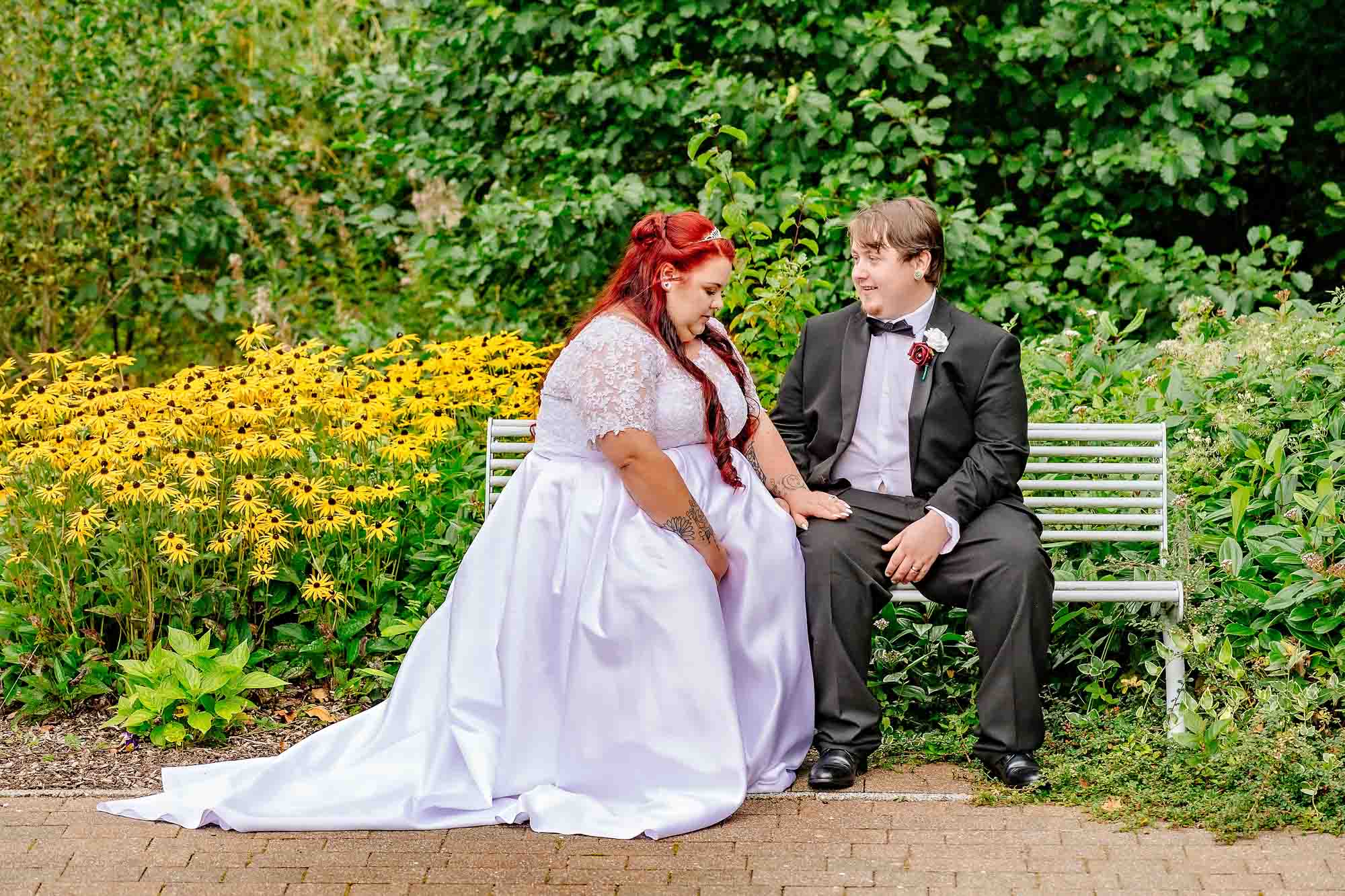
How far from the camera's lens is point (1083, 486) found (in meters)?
4.60

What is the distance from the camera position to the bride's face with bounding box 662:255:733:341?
13.4 ft

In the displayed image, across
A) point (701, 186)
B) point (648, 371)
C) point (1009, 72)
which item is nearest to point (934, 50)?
point (1009, 72)

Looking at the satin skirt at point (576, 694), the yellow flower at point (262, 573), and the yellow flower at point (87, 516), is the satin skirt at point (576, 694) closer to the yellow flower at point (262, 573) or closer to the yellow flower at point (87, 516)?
the yellow flower at point (262, 573)

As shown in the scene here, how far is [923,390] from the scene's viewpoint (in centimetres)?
432

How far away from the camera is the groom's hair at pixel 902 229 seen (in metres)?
4.29

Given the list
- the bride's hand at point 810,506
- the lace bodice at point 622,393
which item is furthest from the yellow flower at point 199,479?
the bride's hand at point 810,506

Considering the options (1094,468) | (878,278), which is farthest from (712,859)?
(1094,468)

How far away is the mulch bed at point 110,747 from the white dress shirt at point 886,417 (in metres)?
1.69

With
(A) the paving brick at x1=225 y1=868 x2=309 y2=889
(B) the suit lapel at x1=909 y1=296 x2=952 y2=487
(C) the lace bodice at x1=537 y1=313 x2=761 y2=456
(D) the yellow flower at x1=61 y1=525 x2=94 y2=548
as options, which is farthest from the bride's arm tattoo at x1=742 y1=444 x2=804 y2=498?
(D) the yellow flower at x1=61 y1=525 x2=94 y2=548

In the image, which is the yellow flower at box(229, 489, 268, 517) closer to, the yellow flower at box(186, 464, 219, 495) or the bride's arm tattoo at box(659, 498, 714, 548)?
the yellow flower at box(186, 464, 219, 495)

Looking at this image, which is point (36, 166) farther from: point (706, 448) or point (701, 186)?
point (706, 448)

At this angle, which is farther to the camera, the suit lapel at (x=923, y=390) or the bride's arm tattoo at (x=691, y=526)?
the suit lapel at (x=923, y=390)

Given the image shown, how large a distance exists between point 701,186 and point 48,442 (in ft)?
10.9

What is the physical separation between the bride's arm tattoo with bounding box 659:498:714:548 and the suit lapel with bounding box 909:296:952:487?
702mm
